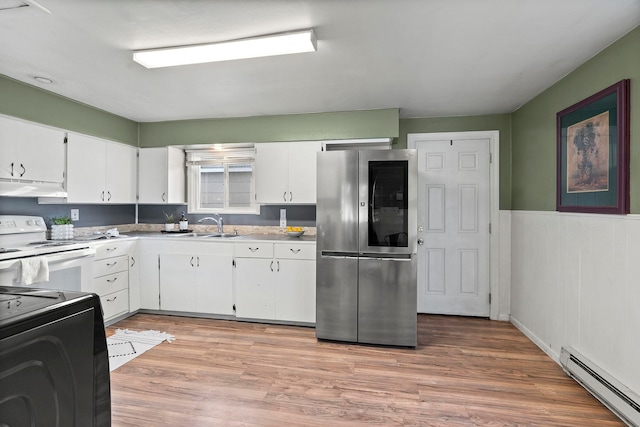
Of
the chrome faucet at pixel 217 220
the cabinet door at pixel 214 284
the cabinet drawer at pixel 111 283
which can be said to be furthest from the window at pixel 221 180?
the cabinet drawer at pixel 111 283

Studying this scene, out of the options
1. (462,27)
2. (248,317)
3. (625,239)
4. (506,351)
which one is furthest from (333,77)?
(506,351)

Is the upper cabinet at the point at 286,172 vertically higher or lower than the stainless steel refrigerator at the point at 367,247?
higher

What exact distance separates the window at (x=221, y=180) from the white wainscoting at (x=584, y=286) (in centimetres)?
307

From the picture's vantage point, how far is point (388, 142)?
12.3ft

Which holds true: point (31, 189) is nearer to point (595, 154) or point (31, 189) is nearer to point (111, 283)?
point (111, 283)

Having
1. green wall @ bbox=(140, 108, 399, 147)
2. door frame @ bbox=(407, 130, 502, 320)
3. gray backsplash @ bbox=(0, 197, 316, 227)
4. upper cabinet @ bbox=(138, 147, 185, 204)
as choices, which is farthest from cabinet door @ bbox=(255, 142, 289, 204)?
door frame @ bbox=(407, 130, 502, 320)

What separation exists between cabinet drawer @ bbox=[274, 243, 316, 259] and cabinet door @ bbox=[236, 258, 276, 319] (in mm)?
143

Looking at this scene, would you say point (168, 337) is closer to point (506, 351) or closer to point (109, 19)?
point (109, 19)

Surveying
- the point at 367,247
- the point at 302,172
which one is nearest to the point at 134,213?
the point at 302,172

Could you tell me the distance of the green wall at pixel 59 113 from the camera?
2.76 metres

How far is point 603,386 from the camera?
2053 mm

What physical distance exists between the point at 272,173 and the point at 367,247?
1487 millimetres

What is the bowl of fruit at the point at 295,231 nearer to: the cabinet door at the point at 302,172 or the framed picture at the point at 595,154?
the cabinet door at the point at 302,172

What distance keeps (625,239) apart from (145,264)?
430cm
